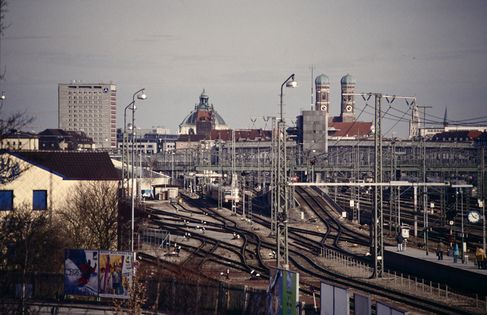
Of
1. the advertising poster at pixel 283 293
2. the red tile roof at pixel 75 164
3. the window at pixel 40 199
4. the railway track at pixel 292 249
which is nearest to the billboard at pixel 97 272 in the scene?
the advertising poster at pixel 283 293

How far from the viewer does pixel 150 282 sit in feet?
92.7

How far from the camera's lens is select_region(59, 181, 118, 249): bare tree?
34938 millimetres

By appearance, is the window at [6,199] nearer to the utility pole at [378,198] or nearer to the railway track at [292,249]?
the railway track at [292,249]

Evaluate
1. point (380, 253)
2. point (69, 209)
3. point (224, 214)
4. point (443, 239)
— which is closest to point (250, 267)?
point (380, 253)

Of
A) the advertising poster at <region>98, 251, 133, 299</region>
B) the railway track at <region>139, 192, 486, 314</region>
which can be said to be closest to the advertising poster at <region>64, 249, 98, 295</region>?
the advertising poster at <region>98, 251, 133, 299</region>

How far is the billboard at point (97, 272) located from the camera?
2614 centimetres

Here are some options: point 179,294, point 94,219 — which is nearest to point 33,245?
point 179,294

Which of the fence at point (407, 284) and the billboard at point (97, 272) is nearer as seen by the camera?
the billboard at point (97, 272)

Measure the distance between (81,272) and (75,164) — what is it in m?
16.6

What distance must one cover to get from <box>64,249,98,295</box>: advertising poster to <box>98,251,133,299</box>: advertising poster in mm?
212

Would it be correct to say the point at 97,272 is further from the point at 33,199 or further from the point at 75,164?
the point at 75,164

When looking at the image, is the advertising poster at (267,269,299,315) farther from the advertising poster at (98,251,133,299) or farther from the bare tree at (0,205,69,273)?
the bare tree at (0,205,69,273)

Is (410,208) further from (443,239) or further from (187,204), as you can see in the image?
(443,239)

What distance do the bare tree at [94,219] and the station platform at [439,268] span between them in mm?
14559
